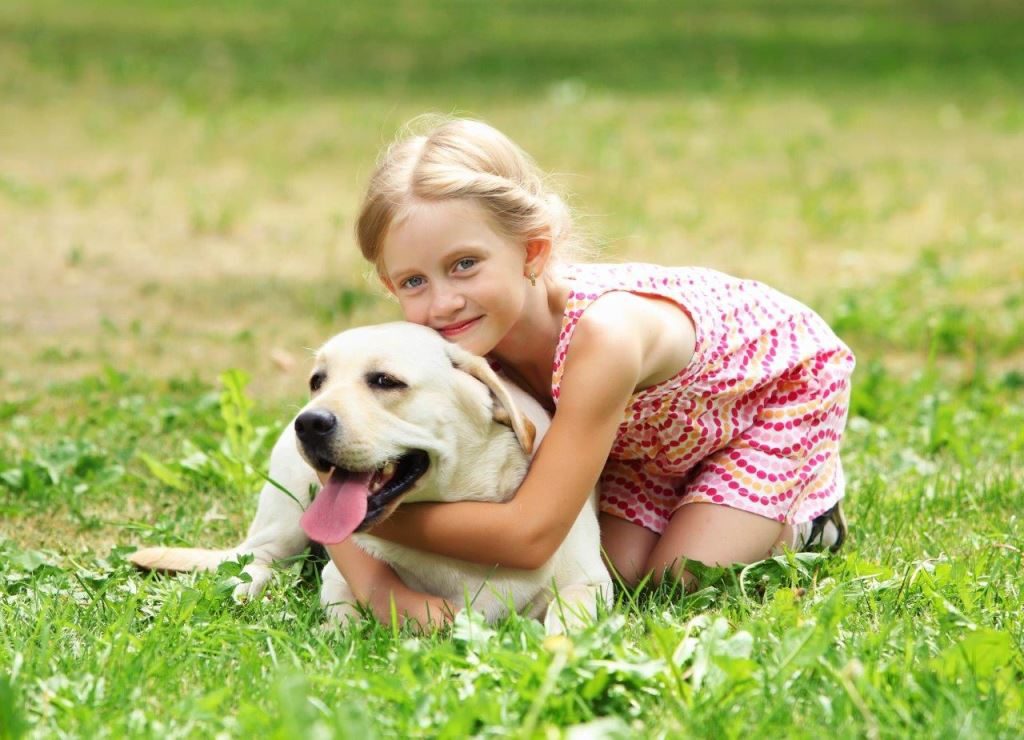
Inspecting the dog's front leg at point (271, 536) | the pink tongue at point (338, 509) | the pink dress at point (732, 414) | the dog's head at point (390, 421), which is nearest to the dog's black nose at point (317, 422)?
the dog's head at point (390, 421)

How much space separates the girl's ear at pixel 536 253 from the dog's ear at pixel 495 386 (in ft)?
1.12

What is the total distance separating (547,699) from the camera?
2584 millimetres

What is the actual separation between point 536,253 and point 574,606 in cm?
93

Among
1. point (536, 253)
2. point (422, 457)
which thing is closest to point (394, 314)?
point (536, 253)

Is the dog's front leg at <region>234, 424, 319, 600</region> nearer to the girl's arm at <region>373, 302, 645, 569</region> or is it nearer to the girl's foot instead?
the girl's arm at <region>373, 302, 645, 569</region>

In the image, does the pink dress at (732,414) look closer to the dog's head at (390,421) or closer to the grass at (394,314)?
the grass at (394,314)

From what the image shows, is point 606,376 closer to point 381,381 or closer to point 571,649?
point 381,381

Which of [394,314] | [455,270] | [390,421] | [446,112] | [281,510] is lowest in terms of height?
[394,314]

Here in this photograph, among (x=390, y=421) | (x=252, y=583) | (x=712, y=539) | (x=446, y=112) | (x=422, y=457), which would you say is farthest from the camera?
(x=446, y=112)

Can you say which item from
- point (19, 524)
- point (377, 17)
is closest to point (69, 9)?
point (377, 17)

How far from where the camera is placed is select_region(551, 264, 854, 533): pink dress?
384 cm

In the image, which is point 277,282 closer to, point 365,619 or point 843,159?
point 365,619

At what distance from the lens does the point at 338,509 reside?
3.16 m

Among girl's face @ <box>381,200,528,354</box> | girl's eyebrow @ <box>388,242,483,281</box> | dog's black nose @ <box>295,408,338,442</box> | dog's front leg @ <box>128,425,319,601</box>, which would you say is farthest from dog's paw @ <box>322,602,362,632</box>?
girl's eyebrow @ <box>388,242,483,281</box>
